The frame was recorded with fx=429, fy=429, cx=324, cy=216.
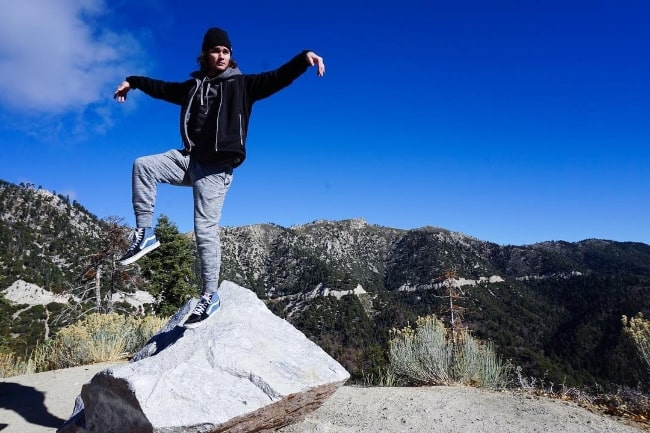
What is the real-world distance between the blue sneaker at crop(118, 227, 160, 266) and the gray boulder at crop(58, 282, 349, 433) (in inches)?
39.7

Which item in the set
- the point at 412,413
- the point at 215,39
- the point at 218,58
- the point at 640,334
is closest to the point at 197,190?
the point at 218,58

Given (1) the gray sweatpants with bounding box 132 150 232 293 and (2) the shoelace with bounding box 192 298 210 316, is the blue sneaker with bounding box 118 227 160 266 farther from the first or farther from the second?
(2) the shoelace with bounding box 192 298 210 316

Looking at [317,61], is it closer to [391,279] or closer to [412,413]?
[412,413]

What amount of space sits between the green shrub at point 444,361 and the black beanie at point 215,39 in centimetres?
611

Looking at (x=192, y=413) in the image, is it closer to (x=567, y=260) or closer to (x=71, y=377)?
(x=71, y=377)

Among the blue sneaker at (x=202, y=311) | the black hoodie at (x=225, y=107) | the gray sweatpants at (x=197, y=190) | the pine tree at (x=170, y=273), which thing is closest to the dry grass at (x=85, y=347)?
the blue sneaker at (x=202, y=311)

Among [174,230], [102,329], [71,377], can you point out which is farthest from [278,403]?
[174,230]

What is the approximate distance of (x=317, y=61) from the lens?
351 cm

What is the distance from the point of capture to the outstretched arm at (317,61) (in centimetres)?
348

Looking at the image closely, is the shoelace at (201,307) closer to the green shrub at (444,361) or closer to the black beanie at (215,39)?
the black beanie at (215,39)

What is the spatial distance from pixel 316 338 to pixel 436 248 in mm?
75114

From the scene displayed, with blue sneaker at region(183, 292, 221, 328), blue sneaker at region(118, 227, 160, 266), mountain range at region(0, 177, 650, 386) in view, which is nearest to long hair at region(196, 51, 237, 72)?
blue sneaker at region(118, 227, 160, 266)

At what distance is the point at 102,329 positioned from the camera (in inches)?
385

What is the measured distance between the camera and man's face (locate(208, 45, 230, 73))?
3742 mm
